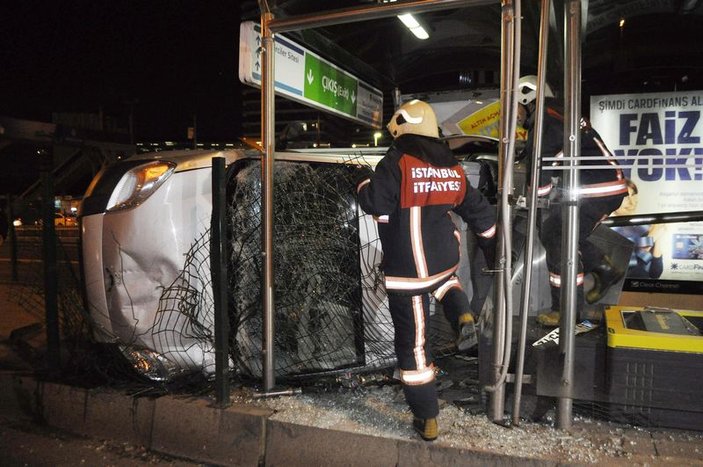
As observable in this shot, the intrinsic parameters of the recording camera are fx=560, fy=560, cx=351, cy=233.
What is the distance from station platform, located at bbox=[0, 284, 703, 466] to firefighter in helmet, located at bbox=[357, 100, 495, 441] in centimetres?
27

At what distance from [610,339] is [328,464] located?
1744 millimetres

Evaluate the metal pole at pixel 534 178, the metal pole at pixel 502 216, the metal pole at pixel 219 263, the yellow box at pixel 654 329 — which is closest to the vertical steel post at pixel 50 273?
the metal pole at pixel 219 263

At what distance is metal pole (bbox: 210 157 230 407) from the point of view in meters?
3.49

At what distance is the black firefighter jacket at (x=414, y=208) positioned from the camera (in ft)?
10.2

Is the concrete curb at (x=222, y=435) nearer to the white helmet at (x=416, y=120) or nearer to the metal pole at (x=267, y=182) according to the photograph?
the metal pole at (x=267, y=182)

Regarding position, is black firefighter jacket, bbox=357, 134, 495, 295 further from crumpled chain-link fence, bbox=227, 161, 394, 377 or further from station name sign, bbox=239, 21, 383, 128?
station name sign, bbox=239, 21, 383, 128

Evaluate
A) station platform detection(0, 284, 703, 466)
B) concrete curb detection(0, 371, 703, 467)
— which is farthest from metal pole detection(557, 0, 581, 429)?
concrete curb detection(0, 371, 703, 467)

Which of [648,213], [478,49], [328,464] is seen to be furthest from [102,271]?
[648,213]

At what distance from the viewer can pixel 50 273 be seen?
4.23 m

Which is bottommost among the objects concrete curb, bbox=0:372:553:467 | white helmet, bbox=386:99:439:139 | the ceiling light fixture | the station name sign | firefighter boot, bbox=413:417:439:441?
concrete curb, bbox=0:372:553:467

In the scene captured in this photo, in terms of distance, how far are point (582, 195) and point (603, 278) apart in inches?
30.1

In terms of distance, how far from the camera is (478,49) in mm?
5688

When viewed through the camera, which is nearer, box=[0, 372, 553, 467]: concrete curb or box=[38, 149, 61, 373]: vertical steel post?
box=[0, 372, 553, 467]: concrete curb

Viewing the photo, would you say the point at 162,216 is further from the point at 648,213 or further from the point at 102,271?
the point at 648,213
